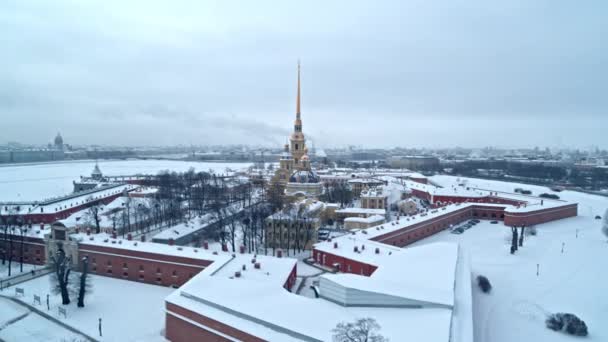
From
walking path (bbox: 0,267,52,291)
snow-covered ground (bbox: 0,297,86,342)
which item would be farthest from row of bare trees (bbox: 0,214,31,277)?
snow-covered ground (bbox: 0,297,86,342)

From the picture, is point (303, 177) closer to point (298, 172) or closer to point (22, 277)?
point (298, 172)

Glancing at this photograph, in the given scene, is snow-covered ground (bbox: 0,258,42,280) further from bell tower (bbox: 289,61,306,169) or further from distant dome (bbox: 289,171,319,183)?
bell tower (bbox: 289,61,306,169)

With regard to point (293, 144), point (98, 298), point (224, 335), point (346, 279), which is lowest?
point (98, 298)

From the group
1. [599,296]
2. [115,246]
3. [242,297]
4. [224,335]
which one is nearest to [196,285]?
[242,297]

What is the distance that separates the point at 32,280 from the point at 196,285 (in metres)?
10.6

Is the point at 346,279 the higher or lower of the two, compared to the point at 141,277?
higher

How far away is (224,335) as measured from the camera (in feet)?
37.7

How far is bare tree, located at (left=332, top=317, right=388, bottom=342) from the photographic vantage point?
933cm

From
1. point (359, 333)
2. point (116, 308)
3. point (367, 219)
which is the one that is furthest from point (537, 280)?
point (116, 308)

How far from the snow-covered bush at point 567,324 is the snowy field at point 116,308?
14.3 meters

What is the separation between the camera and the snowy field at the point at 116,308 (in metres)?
13.9

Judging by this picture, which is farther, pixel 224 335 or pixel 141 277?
pixel 141 277

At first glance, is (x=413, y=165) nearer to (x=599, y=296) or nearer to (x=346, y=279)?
(x=599, y=296)

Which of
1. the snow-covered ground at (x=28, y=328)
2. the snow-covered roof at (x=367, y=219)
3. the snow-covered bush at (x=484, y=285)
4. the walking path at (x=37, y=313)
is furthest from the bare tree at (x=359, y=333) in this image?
the snow-covered roof at (x=367, y=219)
